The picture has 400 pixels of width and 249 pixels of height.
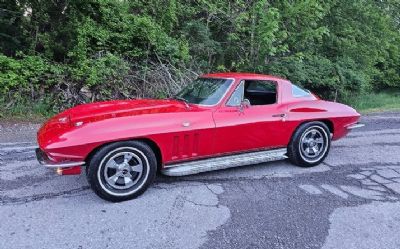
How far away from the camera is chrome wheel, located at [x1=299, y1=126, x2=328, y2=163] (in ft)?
16.6

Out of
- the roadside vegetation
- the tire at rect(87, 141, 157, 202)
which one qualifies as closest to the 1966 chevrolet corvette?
the tire at rect(87, 141, 157, 202)

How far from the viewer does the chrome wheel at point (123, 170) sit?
373cm

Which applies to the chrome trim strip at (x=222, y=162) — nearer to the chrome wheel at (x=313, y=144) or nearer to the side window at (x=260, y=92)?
the chrome wheel at (x=313, y=144)

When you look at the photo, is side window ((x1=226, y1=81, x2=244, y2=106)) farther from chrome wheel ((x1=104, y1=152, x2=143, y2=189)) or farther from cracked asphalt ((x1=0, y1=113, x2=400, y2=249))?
chrome wheel ((x1=104, y1=152, x2=143, y2=189))

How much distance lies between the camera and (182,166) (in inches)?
164

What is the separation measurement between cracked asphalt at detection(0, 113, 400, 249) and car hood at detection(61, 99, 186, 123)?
0.84m

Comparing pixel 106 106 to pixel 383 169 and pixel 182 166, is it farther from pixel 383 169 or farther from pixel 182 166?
pixel 383 169

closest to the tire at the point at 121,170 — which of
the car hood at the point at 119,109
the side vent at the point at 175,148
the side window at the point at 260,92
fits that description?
the side vent at the point at 175,148

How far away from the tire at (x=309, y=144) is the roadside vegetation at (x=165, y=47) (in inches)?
214

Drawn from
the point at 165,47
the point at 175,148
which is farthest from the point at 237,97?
the point at 165,47

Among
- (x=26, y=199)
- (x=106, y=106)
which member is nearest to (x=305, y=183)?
(x=106, y=106)

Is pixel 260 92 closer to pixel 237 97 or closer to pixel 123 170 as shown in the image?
pixel 237 97

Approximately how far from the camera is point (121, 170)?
12.3 feet

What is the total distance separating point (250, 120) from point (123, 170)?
5.84 feet
